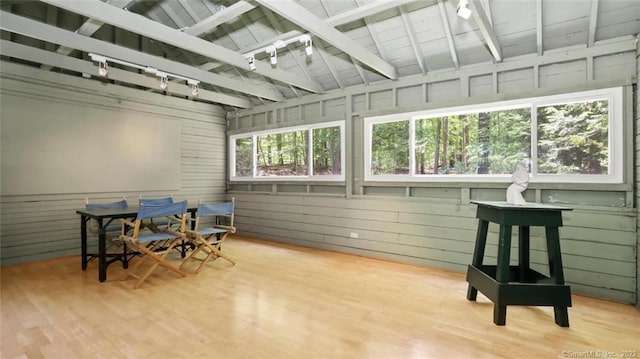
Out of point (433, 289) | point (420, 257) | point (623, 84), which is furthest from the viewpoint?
point (420, 257)

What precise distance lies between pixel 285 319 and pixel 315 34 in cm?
269

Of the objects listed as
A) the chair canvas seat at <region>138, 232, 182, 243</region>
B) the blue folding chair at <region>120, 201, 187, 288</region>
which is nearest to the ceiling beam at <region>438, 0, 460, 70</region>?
the blue folding chair at <region>120, 201, 187, 288</region>

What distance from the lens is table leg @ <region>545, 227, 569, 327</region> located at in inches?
99.8

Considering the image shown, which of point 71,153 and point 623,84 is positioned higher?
point 623,84

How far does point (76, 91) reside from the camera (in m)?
4.79

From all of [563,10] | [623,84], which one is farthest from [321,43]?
[623,84]

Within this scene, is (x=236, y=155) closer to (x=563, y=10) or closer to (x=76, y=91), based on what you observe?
(x=76, y=91)

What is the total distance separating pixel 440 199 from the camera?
4168 millimetres

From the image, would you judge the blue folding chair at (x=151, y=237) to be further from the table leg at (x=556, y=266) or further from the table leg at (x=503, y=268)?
the table leg at (x=556, y=266)

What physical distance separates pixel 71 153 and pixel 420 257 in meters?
5.27

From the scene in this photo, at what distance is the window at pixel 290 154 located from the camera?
5.27 meters

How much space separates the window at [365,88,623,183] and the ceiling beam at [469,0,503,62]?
599 millimetres

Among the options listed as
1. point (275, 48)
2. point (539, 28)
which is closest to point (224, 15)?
point (275, 48)

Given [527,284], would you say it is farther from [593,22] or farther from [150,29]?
[150,29]
